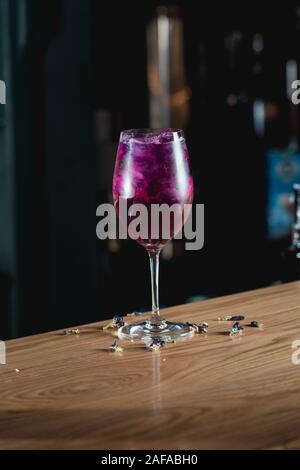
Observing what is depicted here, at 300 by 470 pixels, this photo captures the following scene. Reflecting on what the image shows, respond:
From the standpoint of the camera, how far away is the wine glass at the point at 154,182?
1027 millimetres

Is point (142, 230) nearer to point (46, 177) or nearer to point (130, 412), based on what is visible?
point (130, 412)

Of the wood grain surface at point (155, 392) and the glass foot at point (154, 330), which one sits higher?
the glass foot at point (154, 330)

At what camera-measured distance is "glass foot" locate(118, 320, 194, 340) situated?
100 centimetres

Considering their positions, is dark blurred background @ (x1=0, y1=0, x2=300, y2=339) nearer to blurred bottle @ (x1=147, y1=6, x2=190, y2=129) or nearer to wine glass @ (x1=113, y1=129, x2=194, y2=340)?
blurred bottle @ (x1=147, y1=6, x2=190, y2=129)

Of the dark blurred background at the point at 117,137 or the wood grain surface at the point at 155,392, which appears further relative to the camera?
the dark blurred background at the point at 117,137

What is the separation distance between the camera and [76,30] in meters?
3.68

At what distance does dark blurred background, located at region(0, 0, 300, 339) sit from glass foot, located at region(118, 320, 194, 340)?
219 centimetres

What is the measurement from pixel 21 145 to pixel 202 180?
1.23m

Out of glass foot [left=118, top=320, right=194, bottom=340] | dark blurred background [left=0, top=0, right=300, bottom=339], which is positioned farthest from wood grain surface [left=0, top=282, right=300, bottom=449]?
dark blurred background [left=0, top=0, right=300, bottom=339]

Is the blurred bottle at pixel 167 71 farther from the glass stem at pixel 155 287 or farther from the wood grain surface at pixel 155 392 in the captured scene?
the wood grain surface at pixel 155 392

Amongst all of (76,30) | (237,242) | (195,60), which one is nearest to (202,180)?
(237,242)

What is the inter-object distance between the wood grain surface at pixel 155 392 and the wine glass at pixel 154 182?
2.8 inches

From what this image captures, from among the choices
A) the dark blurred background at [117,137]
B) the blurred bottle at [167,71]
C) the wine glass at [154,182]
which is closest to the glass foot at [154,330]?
the wine glass at [154,182]

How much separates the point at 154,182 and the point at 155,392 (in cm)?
34
